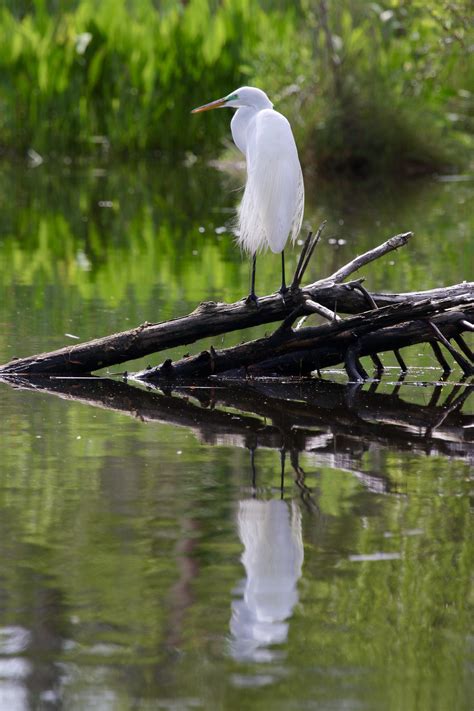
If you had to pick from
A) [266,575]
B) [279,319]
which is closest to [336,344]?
[279,319]

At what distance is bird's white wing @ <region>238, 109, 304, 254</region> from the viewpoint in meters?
6.09

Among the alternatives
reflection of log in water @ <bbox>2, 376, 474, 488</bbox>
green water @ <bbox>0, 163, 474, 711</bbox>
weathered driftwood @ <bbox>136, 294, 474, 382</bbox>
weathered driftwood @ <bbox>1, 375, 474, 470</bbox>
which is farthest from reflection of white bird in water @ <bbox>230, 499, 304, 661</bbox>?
weathered driftwood @ <bbox>136, 294, 474, 382</bbox>

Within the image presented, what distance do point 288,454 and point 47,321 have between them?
3060 mm

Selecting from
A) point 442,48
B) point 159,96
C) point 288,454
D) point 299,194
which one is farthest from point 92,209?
point 288,454

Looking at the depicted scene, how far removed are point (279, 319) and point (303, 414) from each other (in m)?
0.61

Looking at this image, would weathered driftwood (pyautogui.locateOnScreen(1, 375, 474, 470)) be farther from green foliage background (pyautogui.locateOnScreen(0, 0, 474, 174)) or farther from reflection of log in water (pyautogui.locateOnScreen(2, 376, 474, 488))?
green foliage background (pyautogui.locateOnScreen(0, 0, 474, 174))

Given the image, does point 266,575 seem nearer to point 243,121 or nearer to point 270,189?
point 270,189

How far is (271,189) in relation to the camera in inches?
241

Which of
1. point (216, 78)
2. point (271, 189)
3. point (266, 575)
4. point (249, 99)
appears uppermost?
point (216, 78)

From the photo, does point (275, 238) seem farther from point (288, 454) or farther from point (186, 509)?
point (186, 509)

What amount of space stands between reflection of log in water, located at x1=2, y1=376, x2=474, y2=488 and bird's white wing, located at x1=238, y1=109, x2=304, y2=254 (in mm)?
670

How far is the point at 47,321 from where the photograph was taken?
7566 millimetres

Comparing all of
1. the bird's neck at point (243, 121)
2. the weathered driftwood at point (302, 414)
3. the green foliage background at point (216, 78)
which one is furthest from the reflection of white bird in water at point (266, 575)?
the green foliage background at point (216, 78)

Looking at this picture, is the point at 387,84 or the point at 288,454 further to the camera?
the point at 387,84
